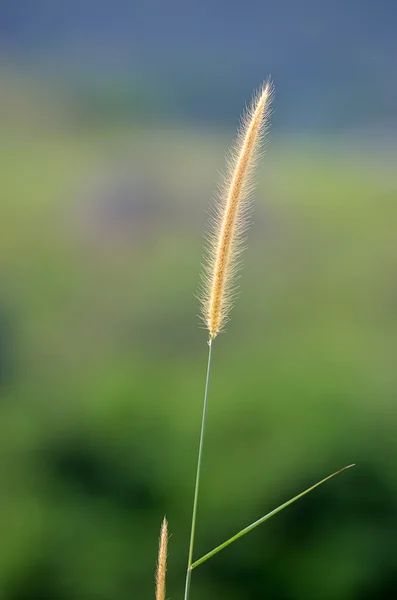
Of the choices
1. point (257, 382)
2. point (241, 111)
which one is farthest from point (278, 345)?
point (241, 111)

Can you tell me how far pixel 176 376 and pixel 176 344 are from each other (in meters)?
0.06

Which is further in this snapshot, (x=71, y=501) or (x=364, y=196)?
(x=364, y=196)

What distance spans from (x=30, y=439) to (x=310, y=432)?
54 centimetres

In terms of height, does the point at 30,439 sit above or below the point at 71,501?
above

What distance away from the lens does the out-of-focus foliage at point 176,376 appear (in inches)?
44.5

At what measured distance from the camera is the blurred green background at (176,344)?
1133 millimetres

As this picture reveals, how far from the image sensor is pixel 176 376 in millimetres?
1169

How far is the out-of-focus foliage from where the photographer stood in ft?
3.71

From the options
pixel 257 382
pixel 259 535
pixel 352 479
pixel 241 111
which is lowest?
pixel 259 535

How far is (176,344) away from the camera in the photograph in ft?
3.84

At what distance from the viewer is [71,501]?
114cm

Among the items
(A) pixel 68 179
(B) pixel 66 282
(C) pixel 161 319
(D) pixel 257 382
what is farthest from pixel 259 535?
(A) pixel 68 179

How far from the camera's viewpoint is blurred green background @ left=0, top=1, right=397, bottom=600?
1.13m

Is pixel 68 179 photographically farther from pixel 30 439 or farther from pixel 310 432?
pixel 310 432
